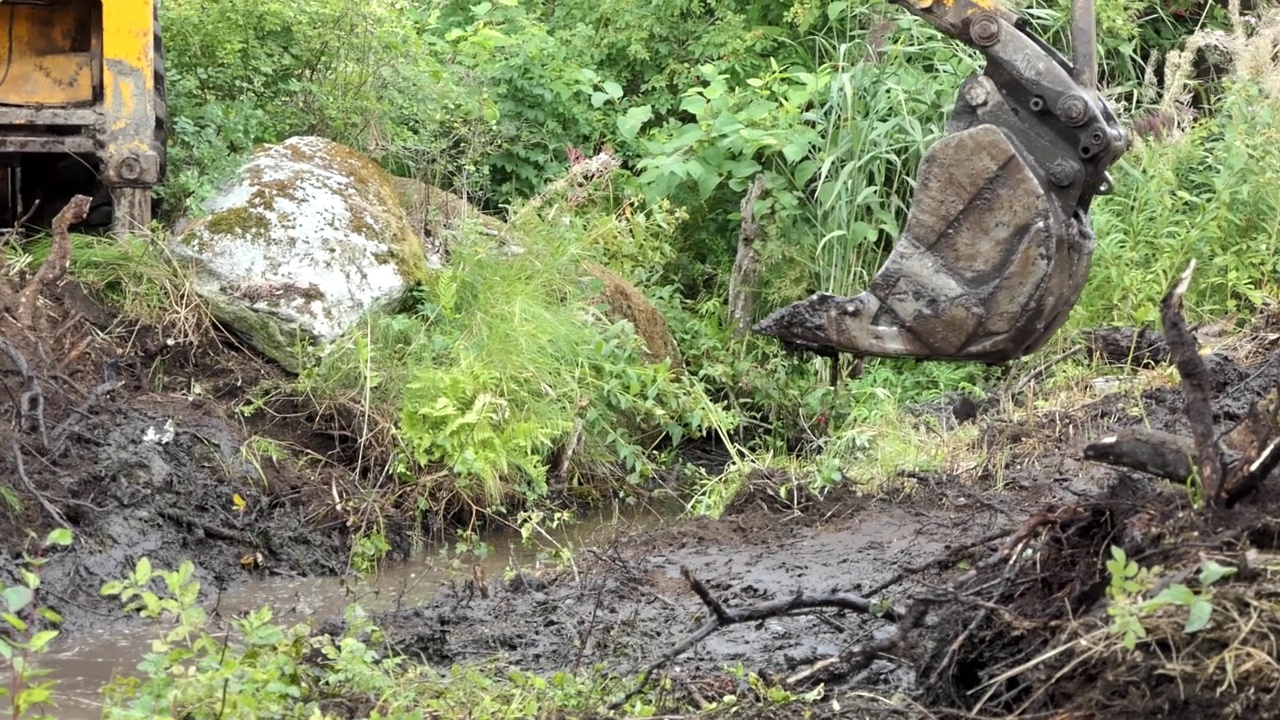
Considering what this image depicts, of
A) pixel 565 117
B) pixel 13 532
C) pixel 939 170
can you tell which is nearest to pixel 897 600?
pixel 939 170

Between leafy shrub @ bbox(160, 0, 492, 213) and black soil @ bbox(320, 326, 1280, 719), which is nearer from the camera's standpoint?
black soil @ bbox(320, 326, 1280, 719)

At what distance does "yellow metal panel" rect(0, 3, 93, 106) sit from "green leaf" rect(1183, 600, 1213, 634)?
5772mm

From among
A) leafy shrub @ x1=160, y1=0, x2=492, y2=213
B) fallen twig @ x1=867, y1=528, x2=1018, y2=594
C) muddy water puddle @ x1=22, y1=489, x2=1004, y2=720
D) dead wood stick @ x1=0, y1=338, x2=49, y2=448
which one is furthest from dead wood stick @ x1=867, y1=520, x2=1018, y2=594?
leafy shrub @ x1=160, y1=0, x2=492, y2=213

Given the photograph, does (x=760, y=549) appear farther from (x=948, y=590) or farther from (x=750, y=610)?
(x=948, y=590)

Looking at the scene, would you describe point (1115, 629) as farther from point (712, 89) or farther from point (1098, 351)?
point (712, 89)

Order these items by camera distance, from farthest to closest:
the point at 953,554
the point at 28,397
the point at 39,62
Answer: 1. the point at 39,62
2. the point at 28,397
3. the point at 953,554

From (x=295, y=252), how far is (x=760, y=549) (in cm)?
270

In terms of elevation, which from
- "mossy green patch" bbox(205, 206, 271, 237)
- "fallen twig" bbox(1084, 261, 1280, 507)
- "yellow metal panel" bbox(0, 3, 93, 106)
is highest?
"fallen twig" bbox(1084, 261, 1280, 507)

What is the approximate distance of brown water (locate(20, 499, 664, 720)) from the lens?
4793 millimetres

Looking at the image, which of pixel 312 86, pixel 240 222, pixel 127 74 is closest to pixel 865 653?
pixel 240 222

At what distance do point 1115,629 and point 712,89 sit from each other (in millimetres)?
6279

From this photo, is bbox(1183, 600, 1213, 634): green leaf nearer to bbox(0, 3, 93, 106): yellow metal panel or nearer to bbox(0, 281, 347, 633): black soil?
bbox(0, 281, 347, 633): black soil

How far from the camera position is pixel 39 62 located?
7.27 meters

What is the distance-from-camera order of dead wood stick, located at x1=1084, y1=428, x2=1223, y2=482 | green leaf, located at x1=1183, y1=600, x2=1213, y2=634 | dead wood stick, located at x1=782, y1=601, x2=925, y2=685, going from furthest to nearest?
dead wood stick, located at x1=782, y1=601, x2=925, y2=685 → dead wood stick, located at x1=1084, y1=428, x2=1223, y2=482 → green leaf, located at x1=1183, y1=600, x2=1213, y2=634
